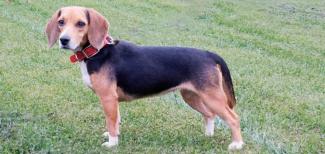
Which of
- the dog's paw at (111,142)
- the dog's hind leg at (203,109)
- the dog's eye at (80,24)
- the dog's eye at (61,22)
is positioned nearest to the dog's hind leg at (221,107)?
the dog's hind leg at (203,109)

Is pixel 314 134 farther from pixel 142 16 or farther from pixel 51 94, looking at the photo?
pixel 142 16

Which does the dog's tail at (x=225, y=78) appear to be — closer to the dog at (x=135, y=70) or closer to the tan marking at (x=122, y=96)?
the dog at (x=135, y=70)

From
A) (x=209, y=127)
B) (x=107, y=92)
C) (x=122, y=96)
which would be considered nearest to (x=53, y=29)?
(x=107, y=92)

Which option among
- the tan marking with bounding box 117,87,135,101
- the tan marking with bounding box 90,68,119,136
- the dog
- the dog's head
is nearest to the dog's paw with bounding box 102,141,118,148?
the dog

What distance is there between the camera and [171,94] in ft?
26.2

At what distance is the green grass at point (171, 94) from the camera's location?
6.15 meters

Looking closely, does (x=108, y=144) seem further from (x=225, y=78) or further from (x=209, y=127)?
(x=225, y=78)

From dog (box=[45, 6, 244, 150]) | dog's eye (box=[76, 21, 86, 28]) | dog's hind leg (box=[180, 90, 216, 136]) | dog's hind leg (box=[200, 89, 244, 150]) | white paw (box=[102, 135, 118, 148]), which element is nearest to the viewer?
dog's eye (box=[76, 21, 86, 28])

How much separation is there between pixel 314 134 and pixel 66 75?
12.6 ft

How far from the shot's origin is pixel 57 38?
5.85 metres

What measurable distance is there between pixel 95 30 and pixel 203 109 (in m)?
1.55

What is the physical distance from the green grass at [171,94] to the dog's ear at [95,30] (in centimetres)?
110

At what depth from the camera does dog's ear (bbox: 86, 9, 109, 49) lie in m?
5.64

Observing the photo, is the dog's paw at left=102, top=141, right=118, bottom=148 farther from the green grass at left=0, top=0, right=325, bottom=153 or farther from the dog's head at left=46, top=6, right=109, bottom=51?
the dog's head at left=46, top=6, right=109, bottom=51
